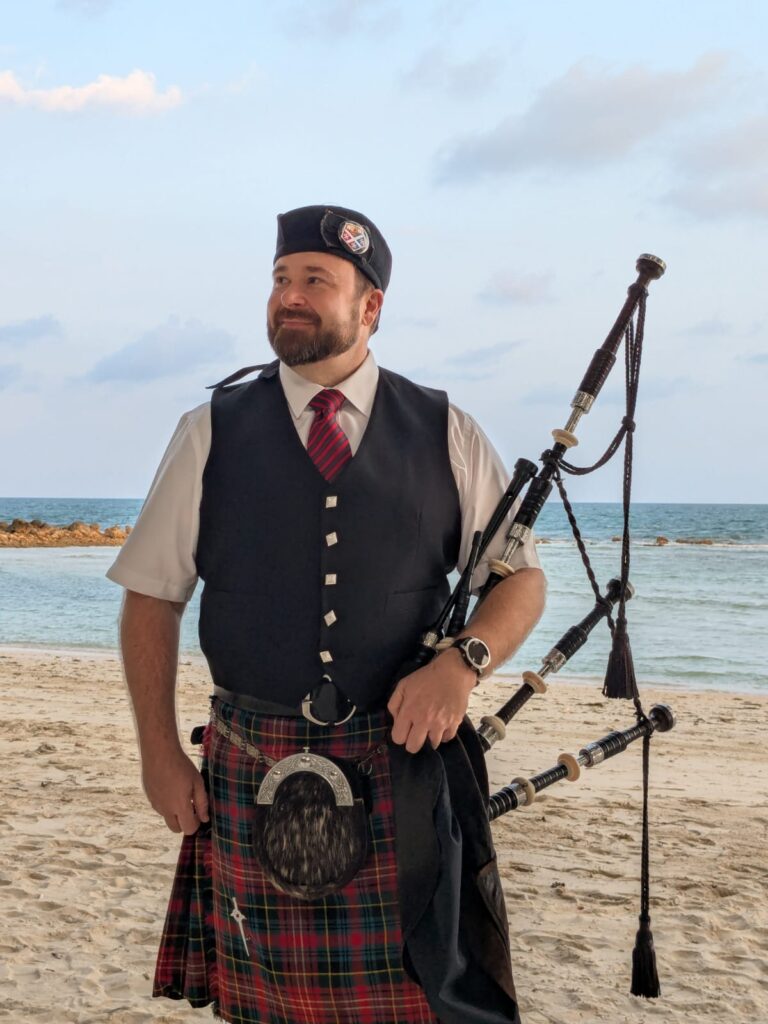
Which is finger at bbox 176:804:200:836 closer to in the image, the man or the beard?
the man

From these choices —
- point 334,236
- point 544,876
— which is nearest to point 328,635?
point 334,236

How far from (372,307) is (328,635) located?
1.93 ft

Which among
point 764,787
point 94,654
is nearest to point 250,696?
point 764,787

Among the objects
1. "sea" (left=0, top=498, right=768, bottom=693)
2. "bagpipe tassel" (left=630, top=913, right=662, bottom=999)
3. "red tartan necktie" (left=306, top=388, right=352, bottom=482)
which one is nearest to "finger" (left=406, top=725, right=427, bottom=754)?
"red tartan necktie" (left=306, top=388, right=352, bottom=482)

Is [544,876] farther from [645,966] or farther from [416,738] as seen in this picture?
[416,738]

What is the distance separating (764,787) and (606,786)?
780 mm

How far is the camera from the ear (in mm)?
1871

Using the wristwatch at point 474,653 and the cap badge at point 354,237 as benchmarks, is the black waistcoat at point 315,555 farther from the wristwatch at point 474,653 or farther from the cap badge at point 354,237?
the cap badge at point 354,237

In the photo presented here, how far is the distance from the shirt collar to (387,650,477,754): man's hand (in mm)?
469

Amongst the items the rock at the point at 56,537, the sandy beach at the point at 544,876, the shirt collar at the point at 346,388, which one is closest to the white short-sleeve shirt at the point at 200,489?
the shirt collar at the point at 346,388

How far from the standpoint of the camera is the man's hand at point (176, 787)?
176cm

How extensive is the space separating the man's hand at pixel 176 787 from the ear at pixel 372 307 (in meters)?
0.79

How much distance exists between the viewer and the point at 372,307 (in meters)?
1.90

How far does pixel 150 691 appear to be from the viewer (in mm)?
1781
